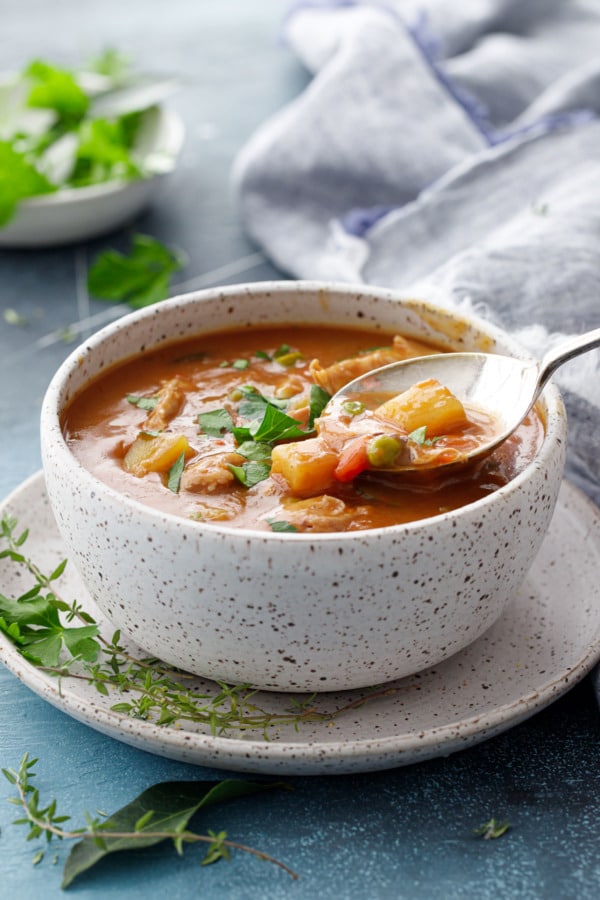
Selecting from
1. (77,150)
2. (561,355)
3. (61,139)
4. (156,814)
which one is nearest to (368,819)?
(156,814)

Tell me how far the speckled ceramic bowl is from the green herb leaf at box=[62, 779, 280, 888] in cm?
21

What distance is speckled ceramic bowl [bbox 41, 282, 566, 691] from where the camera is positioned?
6.35ft

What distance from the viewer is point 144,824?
1.97 m

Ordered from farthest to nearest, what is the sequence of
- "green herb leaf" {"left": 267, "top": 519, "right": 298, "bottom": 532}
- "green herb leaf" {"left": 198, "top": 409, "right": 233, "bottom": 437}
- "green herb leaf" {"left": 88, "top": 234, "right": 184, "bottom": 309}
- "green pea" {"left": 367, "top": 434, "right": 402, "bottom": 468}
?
1. "green herb leaf" {"left": 88, "top": 234, "right": 184, "bottom": 309}
2. "green herb leaf" {"left": 198, "top": 409, "right": 233, "bottom": 437}
3. "green pea" {"left": 367, "top": 434, "right": 402, "bottom": 468}
4. "green herb leaf" {"left": 267, "top": 519, "right": 298, "bottom": 532}

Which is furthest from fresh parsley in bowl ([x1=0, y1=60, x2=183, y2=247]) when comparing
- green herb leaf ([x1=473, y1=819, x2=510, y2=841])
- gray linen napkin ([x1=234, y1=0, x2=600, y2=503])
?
green herb leaf ([x1=473, y1=819, x2=510, y2=841])

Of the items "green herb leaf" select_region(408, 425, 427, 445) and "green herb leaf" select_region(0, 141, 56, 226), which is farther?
"green herb leaf" select_region(0, 141, 56, 226)

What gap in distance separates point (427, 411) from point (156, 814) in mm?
937

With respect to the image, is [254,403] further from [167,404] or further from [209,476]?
[209,476]

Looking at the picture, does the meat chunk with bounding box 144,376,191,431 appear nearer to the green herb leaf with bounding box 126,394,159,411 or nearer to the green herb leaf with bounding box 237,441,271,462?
the green herb leaf with bounding box 126,394,159,411

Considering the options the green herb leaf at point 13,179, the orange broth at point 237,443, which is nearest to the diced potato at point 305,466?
the orange broth at point 237,443

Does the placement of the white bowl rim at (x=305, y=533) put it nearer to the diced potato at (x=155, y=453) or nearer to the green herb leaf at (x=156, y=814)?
the diced potato at (x=155, y=453)

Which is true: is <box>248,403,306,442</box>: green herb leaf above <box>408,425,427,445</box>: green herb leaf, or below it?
above

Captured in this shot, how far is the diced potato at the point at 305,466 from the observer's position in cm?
216

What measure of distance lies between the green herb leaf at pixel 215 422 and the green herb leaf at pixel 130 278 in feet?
5.28
